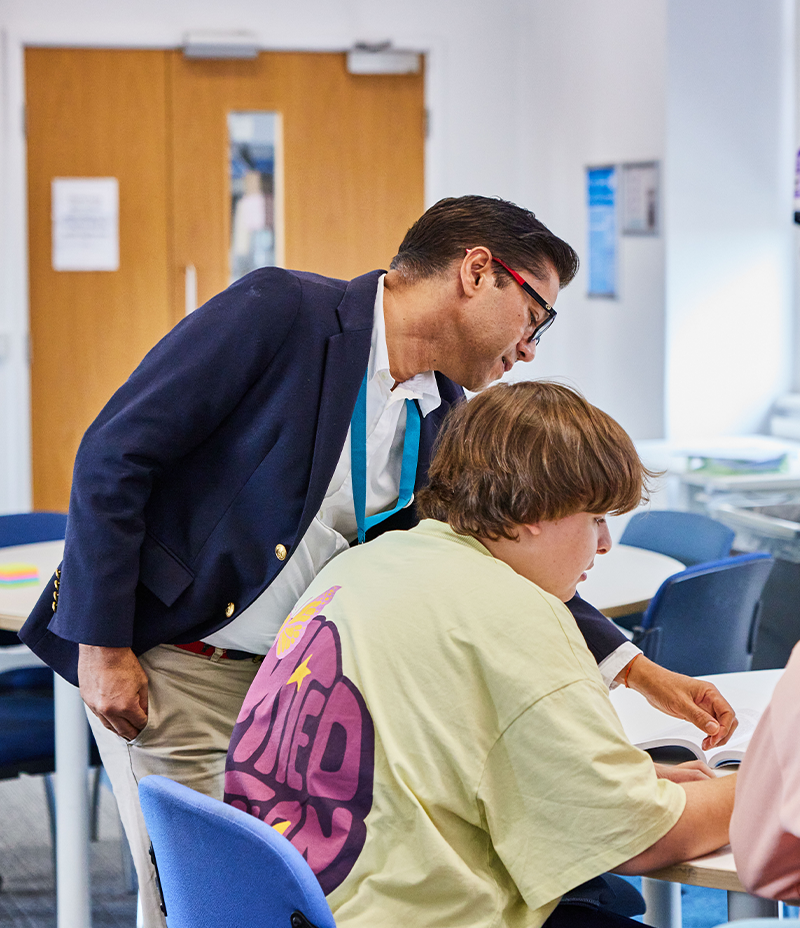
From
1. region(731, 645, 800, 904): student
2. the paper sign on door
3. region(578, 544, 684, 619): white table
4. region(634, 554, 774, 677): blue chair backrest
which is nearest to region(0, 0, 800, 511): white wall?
the paper sign on door

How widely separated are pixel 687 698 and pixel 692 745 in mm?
75

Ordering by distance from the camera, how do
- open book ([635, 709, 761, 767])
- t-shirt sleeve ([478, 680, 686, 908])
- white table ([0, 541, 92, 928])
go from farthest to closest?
white table ([0, 541, 92, 928]) < open book ([635, 709, 761, 767]) < t-shirt sleeve ([478, 680, 686, 908])

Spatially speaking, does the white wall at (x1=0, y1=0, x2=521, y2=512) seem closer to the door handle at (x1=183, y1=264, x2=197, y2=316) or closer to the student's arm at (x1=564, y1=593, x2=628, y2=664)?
the door handle at (x1=183, y1=264, x2=197, y2=316)

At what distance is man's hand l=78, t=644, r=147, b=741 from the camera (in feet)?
4.94

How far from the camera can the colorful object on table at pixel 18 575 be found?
8.14ft

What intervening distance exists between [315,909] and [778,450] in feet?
9.73

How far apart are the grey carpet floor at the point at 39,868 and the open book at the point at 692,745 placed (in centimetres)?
156

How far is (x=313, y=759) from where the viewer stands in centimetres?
109

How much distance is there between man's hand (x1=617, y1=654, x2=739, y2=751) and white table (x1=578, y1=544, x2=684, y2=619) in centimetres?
68

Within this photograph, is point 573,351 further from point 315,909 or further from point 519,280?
point 315,909

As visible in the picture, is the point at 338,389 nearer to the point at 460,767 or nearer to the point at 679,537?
the point at 460,767

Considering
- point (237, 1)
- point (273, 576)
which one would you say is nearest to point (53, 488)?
point (237, 1)

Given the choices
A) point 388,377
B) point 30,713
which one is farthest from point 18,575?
point 388,377

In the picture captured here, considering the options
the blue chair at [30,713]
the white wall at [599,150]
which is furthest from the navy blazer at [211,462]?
the white wall at [599,150]
